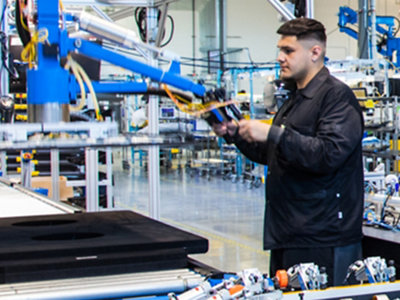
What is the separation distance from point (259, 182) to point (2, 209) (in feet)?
30.0

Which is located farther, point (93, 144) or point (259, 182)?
point (259, 182)

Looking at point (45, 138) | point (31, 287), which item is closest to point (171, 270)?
point (31, 287)

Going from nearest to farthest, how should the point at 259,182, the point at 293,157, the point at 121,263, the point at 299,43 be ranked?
the point at 121,263
the point at 293,157
the point at 299,43
the point at 259,182

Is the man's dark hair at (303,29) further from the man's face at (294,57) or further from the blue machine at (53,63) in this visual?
the blue machine at (53,63)

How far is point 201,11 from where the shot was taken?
21875mm

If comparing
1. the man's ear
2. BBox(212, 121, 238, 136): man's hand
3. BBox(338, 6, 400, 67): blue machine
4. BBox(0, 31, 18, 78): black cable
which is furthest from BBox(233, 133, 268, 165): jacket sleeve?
BBox(338, 6, 400, 67): blue machine

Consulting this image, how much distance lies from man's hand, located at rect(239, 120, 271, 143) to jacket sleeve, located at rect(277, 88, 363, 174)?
0.12 m

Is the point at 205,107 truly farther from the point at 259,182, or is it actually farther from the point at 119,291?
the point at 259,182

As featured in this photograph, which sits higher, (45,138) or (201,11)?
(201,11)

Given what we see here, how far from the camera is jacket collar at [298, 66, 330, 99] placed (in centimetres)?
236

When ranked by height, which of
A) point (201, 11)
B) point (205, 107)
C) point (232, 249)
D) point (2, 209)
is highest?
point (201, 11)

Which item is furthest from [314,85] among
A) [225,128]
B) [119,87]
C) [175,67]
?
[119,87]

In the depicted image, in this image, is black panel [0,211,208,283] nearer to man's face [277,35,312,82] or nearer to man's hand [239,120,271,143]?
man's hand [239,120,271,143]

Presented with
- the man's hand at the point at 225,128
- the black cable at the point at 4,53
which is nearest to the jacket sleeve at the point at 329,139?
the man's hand at the point at 225,128
